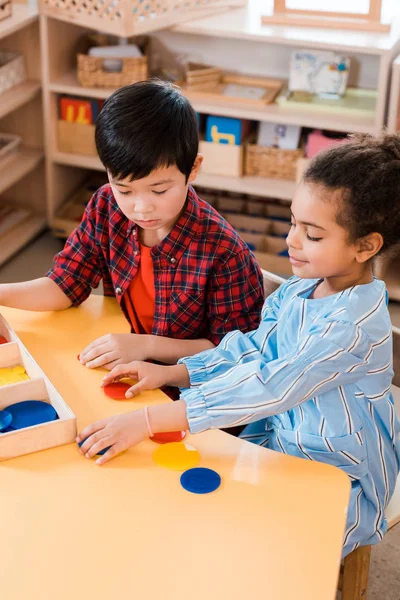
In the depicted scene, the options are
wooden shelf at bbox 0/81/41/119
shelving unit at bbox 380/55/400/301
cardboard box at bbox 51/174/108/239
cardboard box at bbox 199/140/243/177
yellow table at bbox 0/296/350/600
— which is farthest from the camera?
cardboard box at bbox 51/174/108/239

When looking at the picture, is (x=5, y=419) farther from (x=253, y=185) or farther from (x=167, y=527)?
(x=253, y=185)

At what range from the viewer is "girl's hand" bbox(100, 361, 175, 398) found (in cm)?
127

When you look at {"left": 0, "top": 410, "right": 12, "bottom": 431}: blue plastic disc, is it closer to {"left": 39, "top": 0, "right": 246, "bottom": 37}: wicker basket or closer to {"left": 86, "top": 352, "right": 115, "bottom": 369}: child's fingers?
{"left": 86, "top": 352, "right": 115, "bottom": 369}: child's fingers

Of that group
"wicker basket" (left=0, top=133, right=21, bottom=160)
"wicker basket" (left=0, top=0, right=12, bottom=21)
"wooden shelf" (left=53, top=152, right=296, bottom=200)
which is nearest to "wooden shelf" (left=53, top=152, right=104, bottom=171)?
"wicker basket" (left=0, top=133, right=21, bottom=160)

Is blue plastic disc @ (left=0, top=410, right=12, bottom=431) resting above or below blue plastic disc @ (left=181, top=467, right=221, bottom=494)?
above

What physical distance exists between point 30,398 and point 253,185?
6.23 ft

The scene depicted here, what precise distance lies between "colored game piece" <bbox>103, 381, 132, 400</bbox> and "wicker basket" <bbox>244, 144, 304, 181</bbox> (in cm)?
182

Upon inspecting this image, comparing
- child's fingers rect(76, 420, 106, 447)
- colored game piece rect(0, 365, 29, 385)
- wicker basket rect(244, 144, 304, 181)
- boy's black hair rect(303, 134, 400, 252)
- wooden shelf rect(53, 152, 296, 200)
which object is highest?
boy's black hair rect(303, 134, 400, 252)

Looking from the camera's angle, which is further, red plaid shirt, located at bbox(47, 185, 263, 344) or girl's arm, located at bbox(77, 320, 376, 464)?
red plaid shirt, located at bbox(47, 185, 263, 344)

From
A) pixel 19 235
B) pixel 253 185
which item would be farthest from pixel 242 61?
pixel 19 235

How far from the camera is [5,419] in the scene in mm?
1154

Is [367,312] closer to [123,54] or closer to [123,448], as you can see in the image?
[123,448]

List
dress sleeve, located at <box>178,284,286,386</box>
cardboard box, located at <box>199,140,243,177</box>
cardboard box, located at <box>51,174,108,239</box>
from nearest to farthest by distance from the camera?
1. dress sleeve, located at <box>178,284,286,386</box>
2. cardboard box, located at <box>199,140,243,177</box>
3. cardboard box, located at <box>51,174,108,239</box>

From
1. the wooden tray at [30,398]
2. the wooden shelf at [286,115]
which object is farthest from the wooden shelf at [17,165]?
the wooden tray at [30,398]
